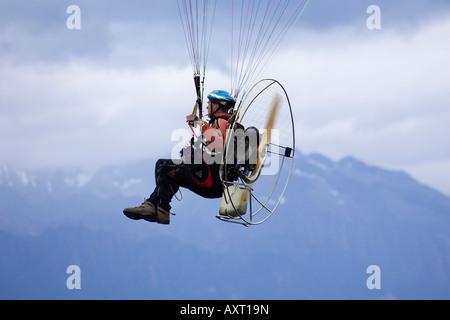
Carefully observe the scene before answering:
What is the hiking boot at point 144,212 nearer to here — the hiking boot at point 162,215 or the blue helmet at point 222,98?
the hiking boot at point 162,215

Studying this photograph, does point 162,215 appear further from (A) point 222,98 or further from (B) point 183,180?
(A) point 222,98

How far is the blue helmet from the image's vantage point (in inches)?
575

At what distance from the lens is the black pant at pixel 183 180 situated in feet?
Answer: 48.1

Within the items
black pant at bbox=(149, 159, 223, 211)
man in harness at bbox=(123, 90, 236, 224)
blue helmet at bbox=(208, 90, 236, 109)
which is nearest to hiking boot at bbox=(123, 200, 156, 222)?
man in harness at bbox=(123, 90, 236, 224)

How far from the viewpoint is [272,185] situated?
15.0m

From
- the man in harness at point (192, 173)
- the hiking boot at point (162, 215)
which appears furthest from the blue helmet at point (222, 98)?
the hiking boot at point (162, 215)

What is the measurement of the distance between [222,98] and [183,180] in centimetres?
181

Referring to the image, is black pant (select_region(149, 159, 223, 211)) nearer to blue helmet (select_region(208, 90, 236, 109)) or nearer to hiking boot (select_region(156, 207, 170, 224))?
hiking boot (select_region(156, 207, 170, 224))

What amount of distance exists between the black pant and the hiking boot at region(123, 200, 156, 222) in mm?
162

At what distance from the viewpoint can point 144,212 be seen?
14.7 m
